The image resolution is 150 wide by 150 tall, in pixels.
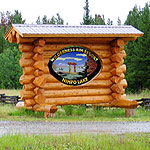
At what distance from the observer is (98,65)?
15.0 metres

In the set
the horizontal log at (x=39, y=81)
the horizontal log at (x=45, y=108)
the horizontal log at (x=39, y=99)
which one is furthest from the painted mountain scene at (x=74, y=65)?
the horizontal log at (x=45, y=108)

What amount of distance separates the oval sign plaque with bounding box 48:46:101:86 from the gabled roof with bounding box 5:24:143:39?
33.5 inches

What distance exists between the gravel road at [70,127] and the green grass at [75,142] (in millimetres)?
1118

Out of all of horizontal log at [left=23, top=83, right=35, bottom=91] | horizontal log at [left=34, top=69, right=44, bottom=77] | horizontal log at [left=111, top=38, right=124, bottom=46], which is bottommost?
horizontal log at [left=23, top=83, right=35, bottom=91]

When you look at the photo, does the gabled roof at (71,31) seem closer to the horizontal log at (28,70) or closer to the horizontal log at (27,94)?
the horizontal log at (28,70)

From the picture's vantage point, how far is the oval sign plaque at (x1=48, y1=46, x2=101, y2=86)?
14.4 m

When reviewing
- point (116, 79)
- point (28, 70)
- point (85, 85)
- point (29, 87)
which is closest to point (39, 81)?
point (29, 87)

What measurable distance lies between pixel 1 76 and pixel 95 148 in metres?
34.8

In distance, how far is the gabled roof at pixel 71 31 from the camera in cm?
1349

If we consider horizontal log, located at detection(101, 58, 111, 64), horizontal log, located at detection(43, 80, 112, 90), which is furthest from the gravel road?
horizontal log, located at detection(101, 58, 111, 64)

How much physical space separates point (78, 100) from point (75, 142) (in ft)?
20.7

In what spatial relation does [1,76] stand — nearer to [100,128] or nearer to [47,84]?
[47,84]

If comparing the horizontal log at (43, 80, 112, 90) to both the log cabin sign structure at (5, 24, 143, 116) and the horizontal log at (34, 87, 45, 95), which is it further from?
the horizontal log at (34, 87, 45, 95)

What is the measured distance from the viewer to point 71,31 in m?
14.1
